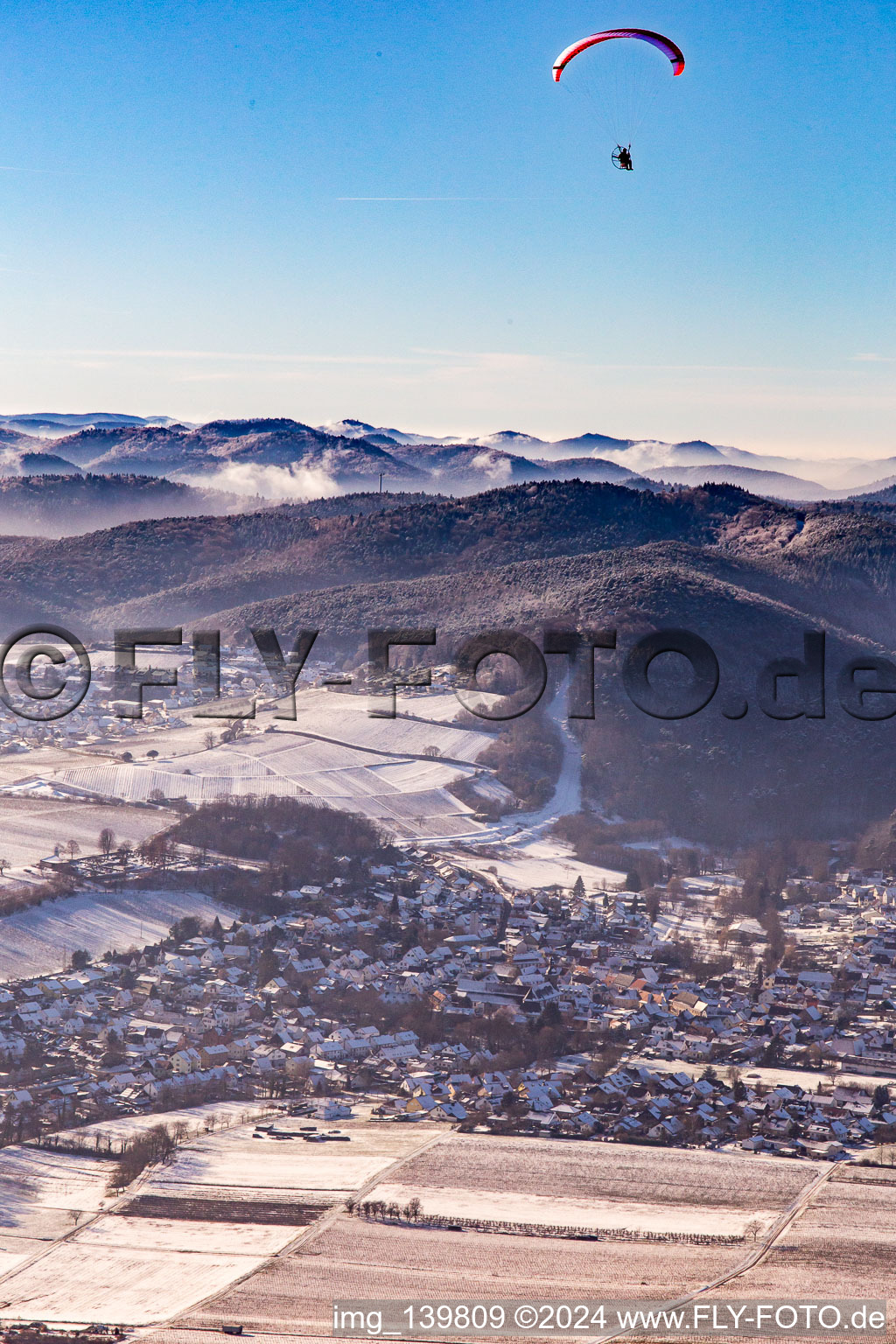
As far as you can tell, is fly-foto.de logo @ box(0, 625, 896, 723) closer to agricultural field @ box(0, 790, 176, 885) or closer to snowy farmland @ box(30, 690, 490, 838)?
snowy farmland @ box(30, 690, 490, 838)

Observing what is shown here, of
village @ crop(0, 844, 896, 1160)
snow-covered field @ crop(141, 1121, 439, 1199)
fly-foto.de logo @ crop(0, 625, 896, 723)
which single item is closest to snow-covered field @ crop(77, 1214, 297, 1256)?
snow-covered field @ crop(141, 1121, 439, 1199)

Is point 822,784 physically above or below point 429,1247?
above

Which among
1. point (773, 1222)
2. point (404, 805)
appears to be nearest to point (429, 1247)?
point (773, 1222)

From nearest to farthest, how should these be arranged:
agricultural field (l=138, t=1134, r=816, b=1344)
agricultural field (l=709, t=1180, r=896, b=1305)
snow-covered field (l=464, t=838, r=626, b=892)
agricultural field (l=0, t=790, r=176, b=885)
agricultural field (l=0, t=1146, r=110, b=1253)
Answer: agricultural field (l=138, t=1134, r=816, b=1344) → agricultural field (l=709, t=1180, r=896, b=1305) → agricultural field (l=0, t=1146, r=110, b=1253) → agricultural field (l=0, t=790, r=176, b=885) → snow-covered field (l=464, t=838, r=626, b=892)

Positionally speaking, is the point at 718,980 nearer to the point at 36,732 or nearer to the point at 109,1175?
the point at 109,1175

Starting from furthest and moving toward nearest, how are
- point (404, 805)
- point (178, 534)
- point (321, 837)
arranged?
point (178, 534)
point (404, 805)
point (321, 837)

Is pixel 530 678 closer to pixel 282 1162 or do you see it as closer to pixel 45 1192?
pixel 282 1162
